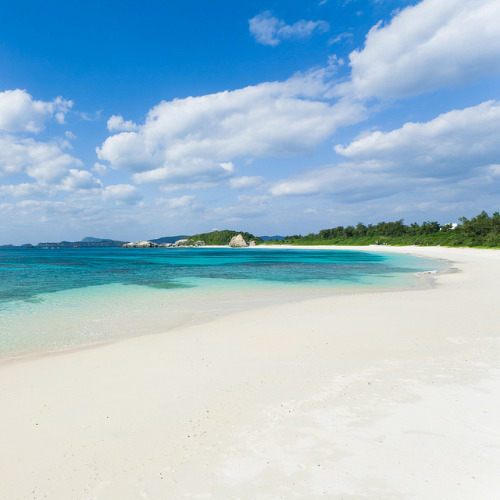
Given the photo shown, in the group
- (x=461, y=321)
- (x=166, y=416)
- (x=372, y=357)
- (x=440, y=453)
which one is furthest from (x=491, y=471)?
(x=461, y=321)

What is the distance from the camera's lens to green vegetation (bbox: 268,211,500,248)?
78125 millimetres

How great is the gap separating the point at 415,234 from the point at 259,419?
13295cm

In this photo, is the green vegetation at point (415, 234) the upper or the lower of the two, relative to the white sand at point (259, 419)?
upper

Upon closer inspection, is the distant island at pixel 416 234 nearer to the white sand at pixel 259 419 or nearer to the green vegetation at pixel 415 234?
the green vegetation at pixel 415 234

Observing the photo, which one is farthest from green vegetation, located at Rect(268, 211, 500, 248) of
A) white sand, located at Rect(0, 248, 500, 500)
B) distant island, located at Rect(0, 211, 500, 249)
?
white sand, located at Rect(0, 248, 500, 500)

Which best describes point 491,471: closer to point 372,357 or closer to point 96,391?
point 372,357

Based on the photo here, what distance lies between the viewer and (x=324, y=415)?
5.82 metres

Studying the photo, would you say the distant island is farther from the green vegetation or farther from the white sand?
the white sand

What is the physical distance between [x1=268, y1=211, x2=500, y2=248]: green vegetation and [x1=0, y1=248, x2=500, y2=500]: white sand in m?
80.1

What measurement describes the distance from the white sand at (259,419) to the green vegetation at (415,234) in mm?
80113

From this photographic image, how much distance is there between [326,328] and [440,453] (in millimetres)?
7489

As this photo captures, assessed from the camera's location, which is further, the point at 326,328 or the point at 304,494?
the point at 326,328

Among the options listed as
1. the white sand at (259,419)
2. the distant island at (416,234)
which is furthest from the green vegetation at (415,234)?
the white sand at (259,419)

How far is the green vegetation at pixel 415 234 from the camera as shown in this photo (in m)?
78.1
